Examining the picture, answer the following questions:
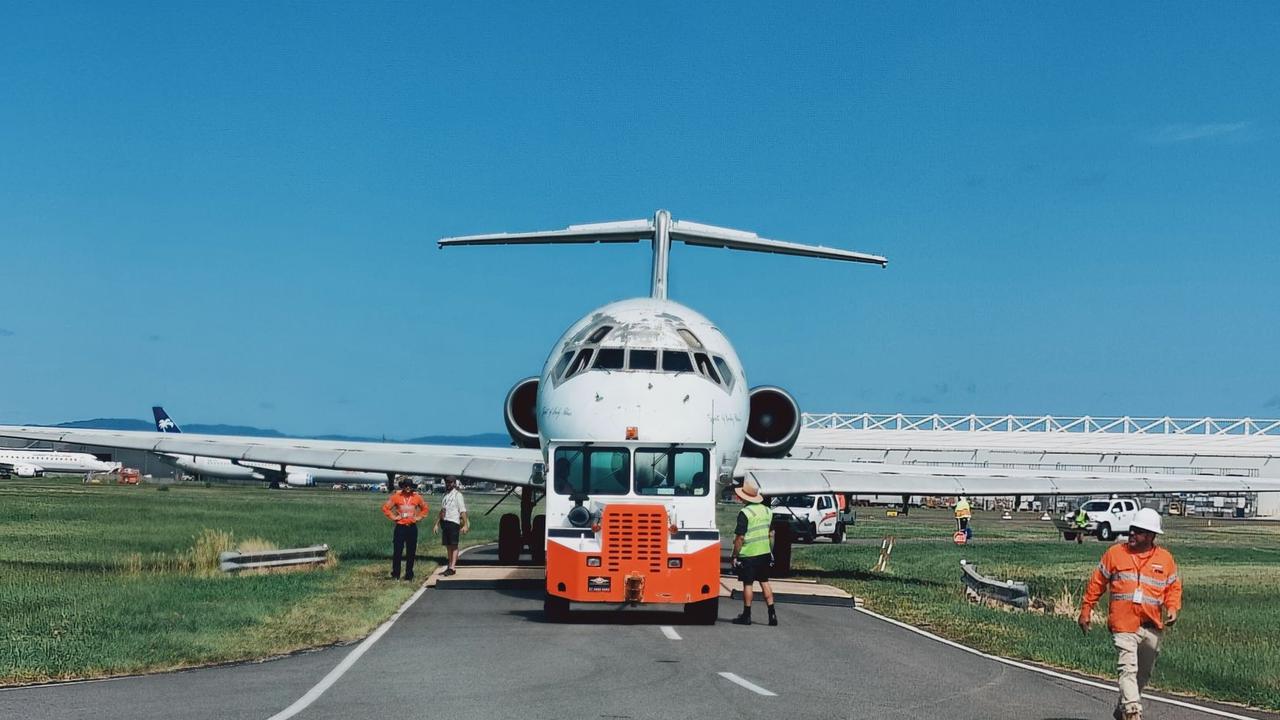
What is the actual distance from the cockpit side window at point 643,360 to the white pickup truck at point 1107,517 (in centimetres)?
4002

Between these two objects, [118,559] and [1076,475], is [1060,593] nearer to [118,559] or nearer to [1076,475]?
[1076,475]

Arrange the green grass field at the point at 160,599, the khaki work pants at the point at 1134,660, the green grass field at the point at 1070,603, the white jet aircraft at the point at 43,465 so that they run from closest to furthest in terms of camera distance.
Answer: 1. the khaki work pants at the point at 1134,660
2. the green grass field at the point at 160,599
3. the green grass field at the point at 1070,603
4. the white jet aircraft at the point at 43,465

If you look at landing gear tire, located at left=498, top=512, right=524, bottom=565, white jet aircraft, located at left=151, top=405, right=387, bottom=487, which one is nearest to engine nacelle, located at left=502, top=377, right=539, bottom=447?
landing gear tire, located at left=498, top=512, right=524, bottom=565

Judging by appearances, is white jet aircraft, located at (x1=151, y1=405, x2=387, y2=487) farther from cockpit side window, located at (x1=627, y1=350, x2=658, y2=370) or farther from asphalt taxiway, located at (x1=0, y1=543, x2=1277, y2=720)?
asphalt taxiway, located at (x1=0, y1=543, x2=1277, y2=720)

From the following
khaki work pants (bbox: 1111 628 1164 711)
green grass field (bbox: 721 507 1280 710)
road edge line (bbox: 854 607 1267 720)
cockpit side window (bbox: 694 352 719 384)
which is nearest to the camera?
khaki work pants (bbox: 1111 628 1164 711)

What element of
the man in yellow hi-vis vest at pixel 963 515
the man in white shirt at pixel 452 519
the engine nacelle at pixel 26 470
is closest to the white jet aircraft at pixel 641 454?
the man in white shirt at pixel 452 519

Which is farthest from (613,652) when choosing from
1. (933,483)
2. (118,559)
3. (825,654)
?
(118,559)

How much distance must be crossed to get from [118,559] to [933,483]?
16684 millimetres

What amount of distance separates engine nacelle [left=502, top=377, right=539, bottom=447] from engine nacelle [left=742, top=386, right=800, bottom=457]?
4.15m

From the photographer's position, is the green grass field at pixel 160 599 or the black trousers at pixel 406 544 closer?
the green grass field at pixel 160 599

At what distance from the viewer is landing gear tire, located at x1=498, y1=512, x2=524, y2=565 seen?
30.0m

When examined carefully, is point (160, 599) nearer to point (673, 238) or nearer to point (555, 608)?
point (555, 608)

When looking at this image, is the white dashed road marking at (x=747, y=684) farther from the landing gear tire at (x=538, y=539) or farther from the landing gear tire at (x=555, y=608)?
the landing gear tire at (x=538, y=539)

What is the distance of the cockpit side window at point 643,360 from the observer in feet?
71.8
